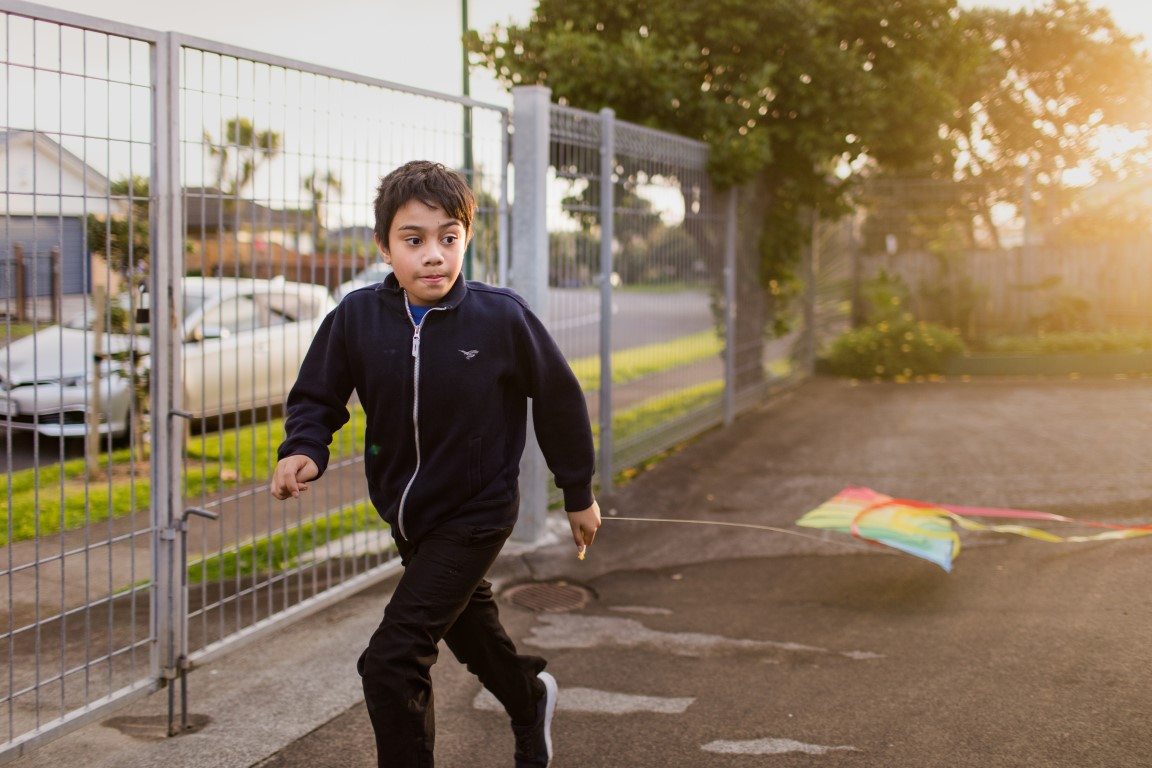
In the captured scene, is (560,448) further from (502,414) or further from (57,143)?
(57,143)

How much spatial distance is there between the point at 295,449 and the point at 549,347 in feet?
2.54

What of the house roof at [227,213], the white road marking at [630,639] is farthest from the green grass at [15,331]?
the white road marking at [630,639]

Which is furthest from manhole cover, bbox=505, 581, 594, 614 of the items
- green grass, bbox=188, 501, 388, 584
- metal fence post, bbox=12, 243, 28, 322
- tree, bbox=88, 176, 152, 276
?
metal fence post, bbox=12, 243, 28, 322

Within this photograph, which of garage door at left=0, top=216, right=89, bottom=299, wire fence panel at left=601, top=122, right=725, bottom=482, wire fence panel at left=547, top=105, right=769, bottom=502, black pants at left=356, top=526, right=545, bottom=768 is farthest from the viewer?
wire fence panel at left=601, top=122, right=725, bottom=482

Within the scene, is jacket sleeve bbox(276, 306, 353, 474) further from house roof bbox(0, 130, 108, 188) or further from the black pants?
house roof bbox(0, 130, 108, 188)

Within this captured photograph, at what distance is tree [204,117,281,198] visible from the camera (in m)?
4.23

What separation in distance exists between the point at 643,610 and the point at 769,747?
66.0 inches

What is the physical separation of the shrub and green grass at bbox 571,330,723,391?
4470 millimetres

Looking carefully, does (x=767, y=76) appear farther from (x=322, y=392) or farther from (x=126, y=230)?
(x=322, y=392)

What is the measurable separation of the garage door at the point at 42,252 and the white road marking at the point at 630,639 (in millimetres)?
2476

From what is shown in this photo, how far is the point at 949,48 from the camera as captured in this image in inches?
493

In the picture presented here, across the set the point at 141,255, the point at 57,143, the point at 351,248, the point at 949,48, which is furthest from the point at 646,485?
the point at 949,48

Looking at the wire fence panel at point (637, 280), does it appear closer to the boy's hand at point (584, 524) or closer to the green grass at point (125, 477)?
the green grass at point (125, 477)

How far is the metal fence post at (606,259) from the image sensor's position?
7629 millimetres
